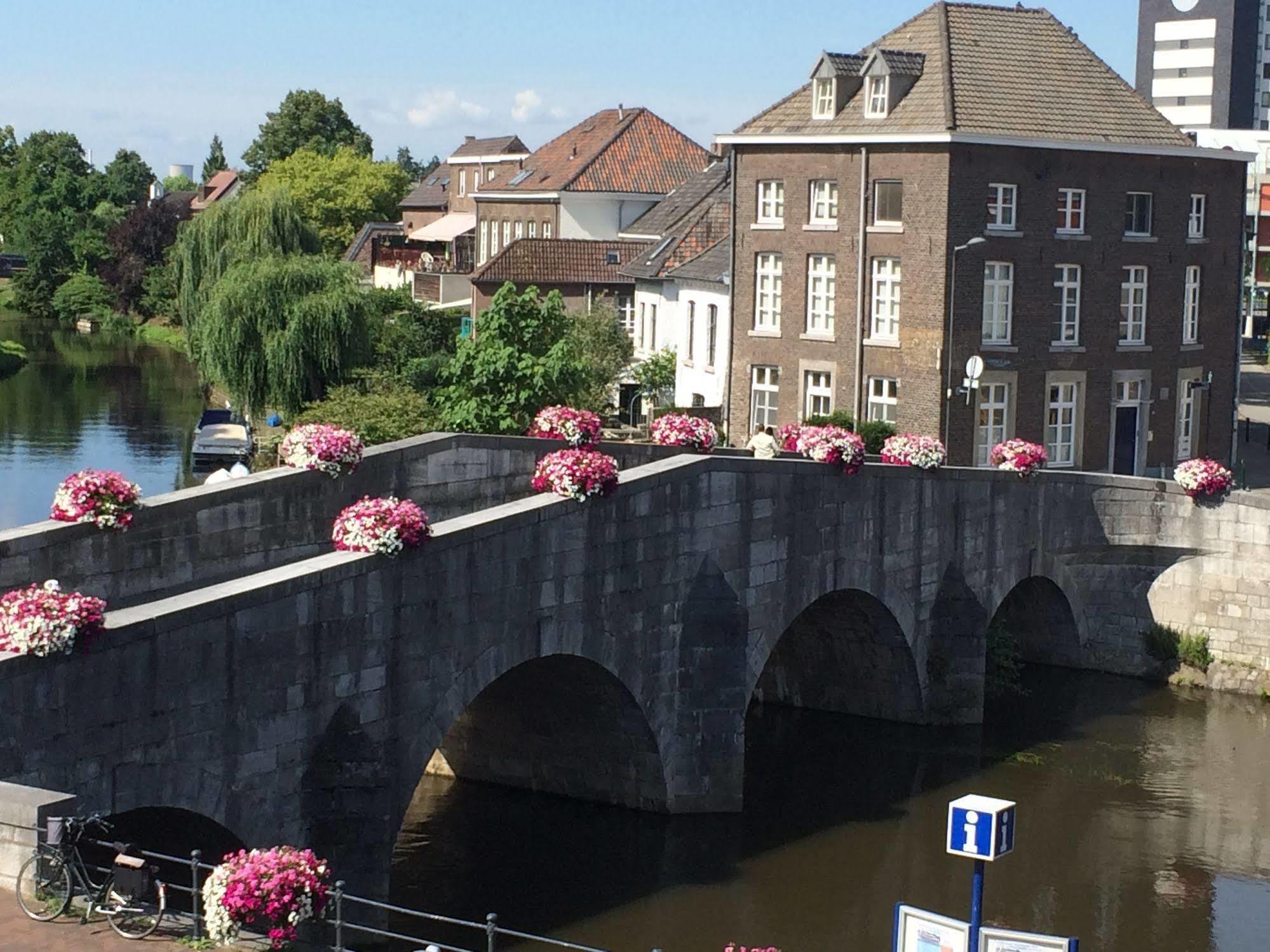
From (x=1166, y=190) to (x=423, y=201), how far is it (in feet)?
Answer: 247

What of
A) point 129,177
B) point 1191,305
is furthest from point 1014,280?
point 129,177

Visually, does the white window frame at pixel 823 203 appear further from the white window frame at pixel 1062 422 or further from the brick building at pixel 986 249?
the white window frame at pixel 1062 422

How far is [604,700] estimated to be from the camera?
26250 millimetres

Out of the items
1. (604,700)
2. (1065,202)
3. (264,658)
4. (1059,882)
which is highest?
(1065,202)

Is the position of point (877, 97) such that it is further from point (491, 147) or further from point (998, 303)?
point (491, 147)

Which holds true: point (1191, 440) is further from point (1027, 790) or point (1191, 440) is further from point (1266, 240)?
point (1266, 240)

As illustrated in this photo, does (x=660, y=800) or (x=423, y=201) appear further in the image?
(x=423, y=201)

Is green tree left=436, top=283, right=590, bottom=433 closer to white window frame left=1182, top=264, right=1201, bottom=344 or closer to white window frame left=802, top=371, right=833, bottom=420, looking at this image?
white window frame left=802, top=371, right=833, bottom=420

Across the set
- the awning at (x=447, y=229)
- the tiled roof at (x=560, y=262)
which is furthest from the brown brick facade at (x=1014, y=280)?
the awning at (x=447, y=229)

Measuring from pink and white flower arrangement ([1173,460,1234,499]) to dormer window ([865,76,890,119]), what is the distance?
10.7 metres

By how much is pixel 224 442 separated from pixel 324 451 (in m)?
→ 31.0

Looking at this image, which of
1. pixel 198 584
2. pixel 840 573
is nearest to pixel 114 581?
pixel 198 584

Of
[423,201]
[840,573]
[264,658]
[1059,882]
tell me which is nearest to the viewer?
[264,658]

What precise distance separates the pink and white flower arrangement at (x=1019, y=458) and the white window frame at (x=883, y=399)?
8490mm
